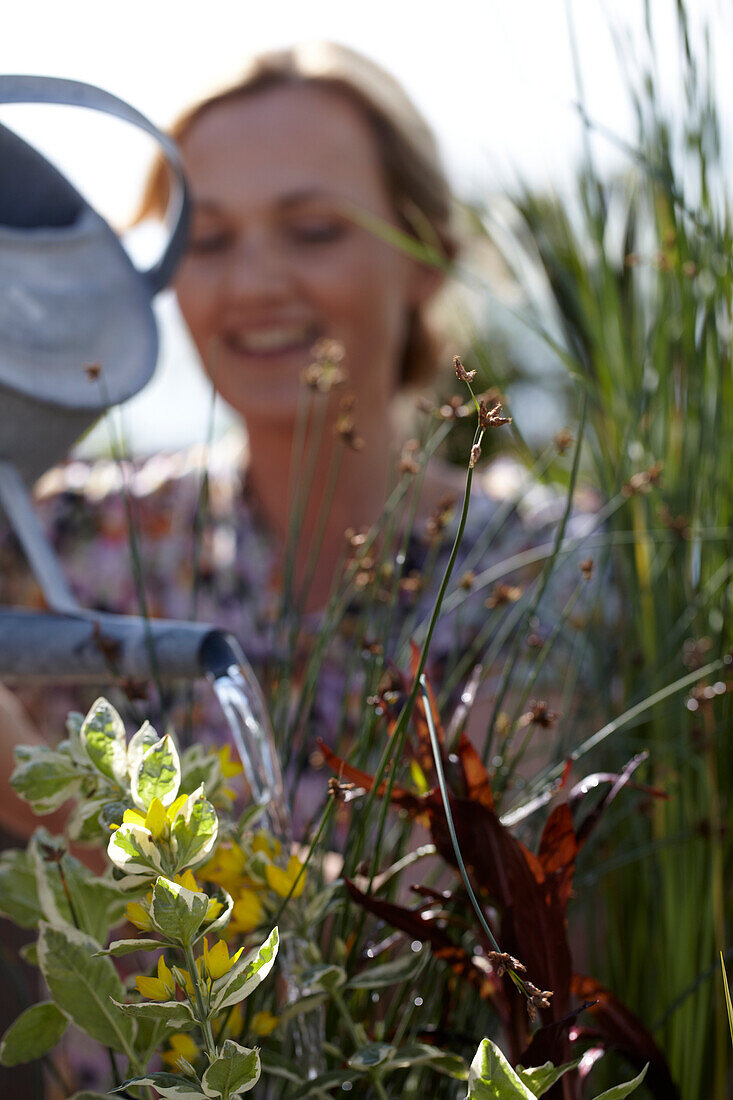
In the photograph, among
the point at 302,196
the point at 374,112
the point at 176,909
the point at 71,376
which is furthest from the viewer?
the point at 374,112

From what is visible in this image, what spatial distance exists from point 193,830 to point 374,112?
1.34 m

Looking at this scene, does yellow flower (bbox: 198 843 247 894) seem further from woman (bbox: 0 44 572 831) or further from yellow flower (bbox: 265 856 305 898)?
woman (bbox: 0 44 572 831)

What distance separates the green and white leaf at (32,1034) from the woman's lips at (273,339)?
1096mm

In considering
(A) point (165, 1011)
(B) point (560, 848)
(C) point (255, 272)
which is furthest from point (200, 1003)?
(C) point (255, 272)

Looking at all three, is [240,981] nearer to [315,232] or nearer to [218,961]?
[218,961]

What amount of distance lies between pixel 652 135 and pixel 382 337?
3.00ft

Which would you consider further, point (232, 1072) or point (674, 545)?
point (674, 545)

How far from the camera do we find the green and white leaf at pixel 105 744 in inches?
10.4

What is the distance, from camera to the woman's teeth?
131 cm

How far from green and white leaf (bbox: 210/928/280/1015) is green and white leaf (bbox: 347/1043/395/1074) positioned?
0.05 m

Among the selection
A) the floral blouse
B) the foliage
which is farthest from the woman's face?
the foliage

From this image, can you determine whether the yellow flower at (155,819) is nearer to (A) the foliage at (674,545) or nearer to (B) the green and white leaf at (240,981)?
(B) the green and white leaf at (240,981)

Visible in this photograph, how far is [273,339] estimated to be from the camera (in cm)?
133

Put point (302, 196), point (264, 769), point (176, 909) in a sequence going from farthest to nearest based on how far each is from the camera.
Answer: point (302, 196) < point (264, 769) < point (176, 909)
